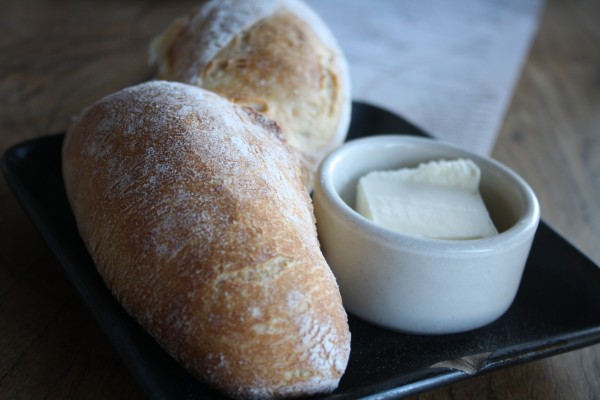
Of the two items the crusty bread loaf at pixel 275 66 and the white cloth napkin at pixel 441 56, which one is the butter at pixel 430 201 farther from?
the white cloth napkin at pixel 441 56

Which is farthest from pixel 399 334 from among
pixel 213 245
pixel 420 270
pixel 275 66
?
pixel 275 66

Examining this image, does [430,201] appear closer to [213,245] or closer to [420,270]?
[420,270]

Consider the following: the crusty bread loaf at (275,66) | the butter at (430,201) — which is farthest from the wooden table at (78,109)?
the crusty bread loaf at (275,66)

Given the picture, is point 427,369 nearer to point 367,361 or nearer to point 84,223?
point 367,361

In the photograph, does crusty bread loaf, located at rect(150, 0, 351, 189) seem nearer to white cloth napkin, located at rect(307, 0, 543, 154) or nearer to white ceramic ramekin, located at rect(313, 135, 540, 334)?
white ceramic ramekin, located at rect(313, 135, 540, 334)

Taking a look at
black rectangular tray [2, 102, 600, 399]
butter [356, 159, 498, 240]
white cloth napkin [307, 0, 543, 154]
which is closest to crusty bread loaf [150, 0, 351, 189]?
butter [356, 159, 498, 240]

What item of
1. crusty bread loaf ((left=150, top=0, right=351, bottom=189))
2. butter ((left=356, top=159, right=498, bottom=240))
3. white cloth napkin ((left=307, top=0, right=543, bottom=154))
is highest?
crusty bread loaf ((left=150, top=0, right=351, bottom=189))
